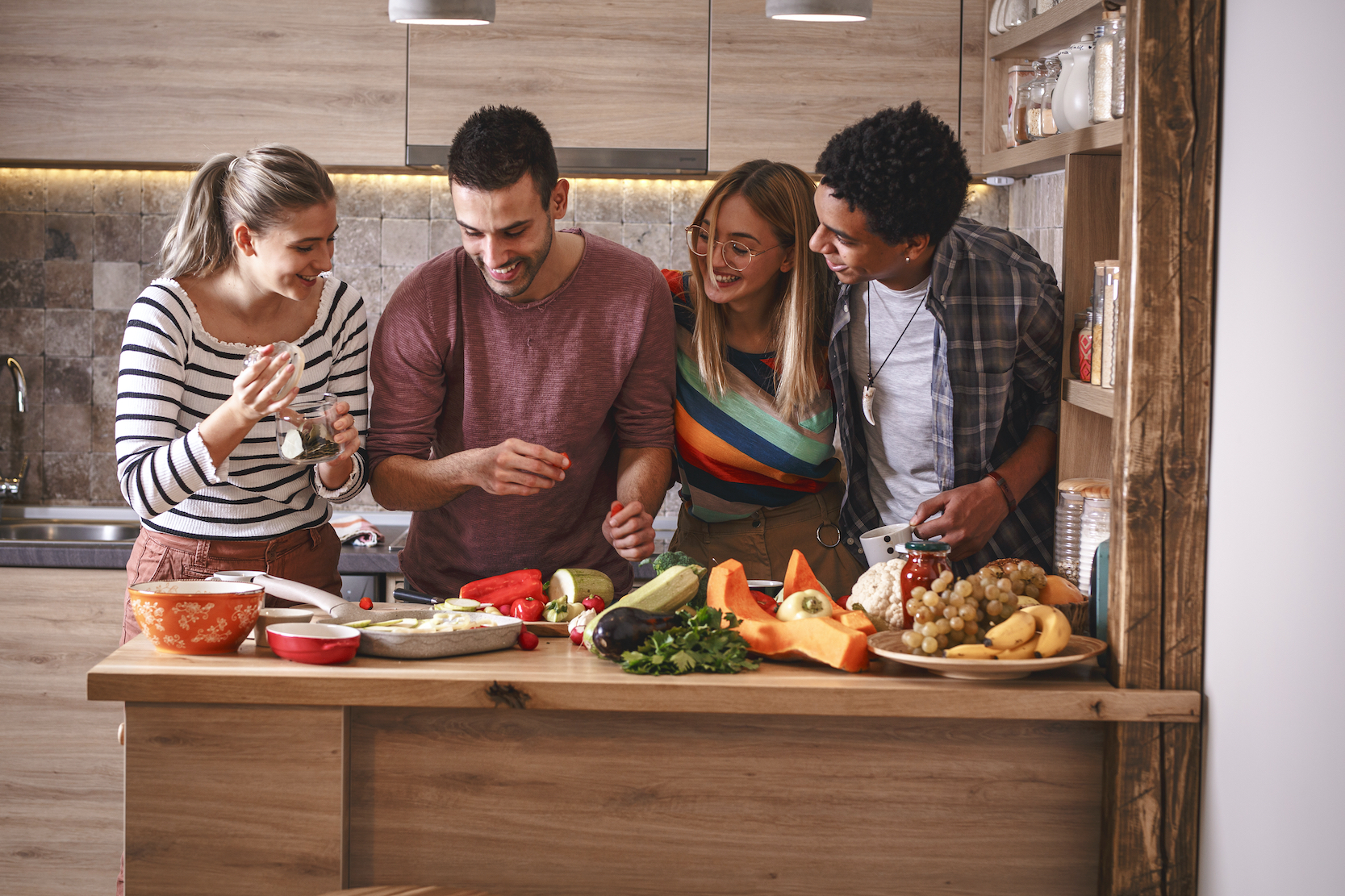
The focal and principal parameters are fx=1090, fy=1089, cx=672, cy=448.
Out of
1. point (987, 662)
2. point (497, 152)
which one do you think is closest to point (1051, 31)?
point (497, 152)

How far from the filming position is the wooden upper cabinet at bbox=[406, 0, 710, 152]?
292cm

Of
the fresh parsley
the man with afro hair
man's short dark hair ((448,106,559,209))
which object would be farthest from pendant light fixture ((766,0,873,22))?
the fresh parsley

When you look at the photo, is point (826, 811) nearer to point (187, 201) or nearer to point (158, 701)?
point (158, 701)

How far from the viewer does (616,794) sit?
135cm

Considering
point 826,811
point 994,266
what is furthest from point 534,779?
point 994,266

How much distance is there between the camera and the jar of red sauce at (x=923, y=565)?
1.38 m

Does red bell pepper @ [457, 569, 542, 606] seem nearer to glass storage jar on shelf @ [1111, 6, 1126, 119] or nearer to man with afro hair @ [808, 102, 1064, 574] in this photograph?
man with afro hair @ [808, 102, 1064, 574]

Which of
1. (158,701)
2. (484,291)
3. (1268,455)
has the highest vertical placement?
(484,291)

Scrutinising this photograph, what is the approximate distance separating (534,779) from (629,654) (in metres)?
0.20

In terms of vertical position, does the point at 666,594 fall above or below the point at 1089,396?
below

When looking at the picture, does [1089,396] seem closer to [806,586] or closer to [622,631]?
[806,586]

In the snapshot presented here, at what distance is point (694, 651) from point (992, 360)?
776 millimetres

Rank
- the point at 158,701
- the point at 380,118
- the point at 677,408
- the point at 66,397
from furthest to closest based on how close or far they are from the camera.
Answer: the point at 66,397 → the point at 380,118 → the point at 677,408 → the point at 158,701

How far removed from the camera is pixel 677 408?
205 centimetres
